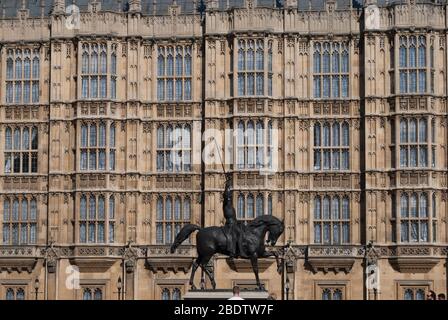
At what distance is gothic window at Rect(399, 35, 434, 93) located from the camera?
5644cm

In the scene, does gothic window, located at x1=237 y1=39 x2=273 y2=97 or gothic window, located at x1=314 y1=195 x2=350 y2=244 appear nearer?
gothic window, located at x1=314 y1=195 x2=350 y2=244

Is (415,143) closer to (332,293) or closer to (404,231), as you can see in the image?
(404,231)

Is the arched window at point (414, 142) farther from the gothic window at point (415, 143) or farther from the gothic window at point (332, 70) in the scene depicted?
the gothic window at point (332, 70)

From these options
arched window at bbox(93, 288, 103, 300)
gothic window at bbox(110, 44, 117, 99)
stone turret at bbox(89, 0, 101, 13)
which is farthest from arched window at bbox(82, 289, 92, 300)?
stone turret at bbox(89, 0, 101, 13)

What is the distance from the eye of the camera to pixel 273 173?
5697 cm

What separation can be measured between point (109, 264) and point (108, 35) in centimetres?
1173

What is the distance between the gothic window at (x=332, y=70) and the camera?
57469 millimetres

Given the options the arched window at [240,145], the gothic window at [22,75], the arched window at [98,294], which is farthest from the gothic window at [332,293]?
the gothic window at [22,75]

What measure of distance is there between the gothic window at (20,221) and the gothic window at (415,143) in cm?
1905

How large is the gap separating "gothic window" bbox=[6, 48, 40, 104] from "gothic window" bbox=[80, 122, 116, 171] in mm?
3482

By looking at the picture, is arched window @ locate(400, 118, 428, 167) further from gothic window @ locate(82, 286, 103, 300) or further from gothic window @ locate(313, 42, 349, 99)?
gothic window @ locate(82, 286, 103, 300)

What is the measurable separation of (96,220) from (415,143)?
1648 cm
